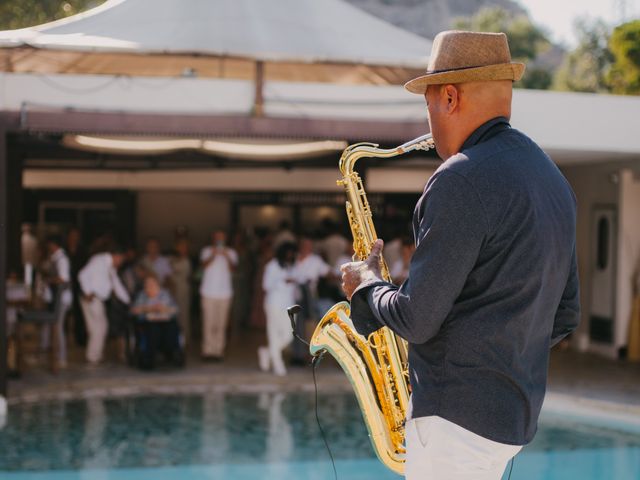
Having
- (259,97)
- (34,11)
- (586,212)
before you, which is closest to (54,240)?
(259,97)

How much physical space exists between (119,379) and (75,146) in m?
3.60

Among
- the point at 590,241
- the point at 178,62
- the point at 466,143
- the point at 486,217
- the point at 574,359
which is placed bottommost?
the point at 574,359

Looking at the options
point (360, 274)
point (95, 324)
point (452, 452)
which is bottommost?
point (95, 324)

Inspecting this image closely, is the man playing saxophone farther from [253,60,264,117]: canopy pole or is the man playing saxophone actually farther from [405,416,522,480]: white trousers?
[253,60,264,117]: canopy pole

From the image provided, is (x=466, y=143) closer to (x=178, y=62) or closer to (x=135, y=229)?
(x=178, y=62)

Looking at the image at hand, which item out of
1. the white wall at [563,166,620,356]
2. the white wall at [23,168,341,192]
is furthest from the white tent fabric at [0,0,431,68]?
the white wall at [23,168,341,192]

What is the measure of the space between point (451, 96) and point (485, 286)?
0.51 metres

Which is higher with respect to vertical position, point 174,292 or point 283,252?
point 283,252

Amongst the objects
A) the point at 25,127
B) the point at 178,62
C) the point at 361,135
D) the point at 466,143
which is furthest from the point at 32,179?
the point at 466,143

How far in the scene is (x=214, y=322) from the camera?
35.7 feet

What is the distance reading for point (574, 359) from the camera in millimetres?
11664

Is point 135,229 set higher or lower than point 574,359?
higher

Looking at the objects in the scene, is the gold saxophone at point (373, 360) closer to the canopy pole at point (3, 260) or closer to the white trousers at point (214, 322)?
the canopy pole at point (3, 260)

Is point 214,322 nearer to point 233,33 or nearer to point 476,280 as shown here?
point 233,33
